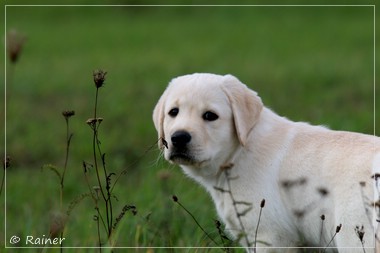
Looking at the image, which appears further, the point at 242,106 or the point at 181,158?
the point at 242,106

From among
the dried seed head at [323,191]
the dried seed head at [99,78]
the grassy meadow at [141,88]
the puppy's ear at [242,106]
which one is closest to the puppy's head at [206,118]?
the puppy's ear at [242,106]

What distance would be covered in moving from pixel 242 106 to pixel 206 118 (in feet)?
0.83

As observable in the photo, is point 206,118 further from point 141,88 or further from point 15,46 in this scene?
point 141,88

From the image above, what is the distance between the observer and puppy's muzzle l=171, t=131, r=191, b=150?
4.87 m

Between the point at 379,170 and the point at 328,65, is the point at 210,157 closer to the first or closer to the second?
the point at 379,170

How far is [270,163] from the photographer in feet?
16.7

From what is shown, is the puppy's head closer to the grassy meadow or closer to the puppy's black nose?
the puppy's black nose

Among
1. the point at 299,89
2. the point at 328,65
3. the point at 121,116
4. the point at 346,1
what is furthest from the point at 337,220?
the point at 346,1

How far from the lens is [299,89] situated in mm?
13258

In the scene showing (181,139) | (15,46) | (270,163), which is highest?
(15,46)

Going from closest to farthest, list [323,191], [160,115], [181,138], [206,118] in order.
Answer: [323,191], [181,138], [206,118], [160,115]

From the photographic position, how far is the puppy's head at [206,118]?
4922 millimetres

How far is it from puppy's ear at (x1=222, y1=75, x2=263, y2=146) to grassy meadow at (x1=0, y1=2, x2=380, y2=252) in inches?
22.5

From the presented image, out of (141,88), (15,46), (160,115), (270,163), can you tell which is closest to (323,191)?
(270,163)
